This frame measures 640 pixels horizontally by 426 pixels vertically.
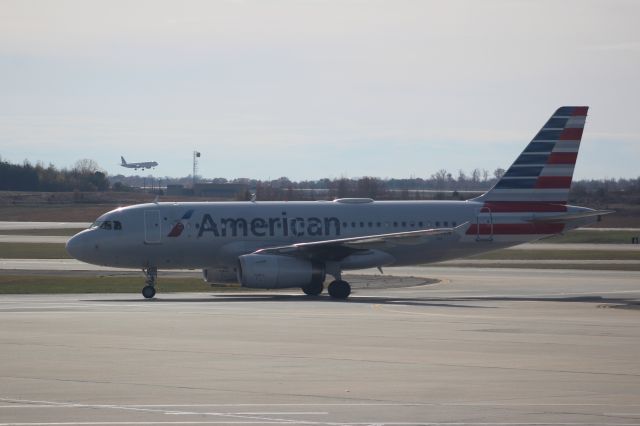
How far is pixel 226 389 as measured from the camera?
58.6 feet

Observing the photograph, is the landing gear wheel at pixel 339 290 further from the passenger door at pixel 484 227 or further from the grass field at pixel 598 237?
the grass field at pixel 598 237

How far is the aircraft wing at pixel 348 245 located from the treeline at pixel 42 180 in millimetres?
125517

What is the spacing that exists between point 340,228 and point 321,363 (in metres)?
24.4

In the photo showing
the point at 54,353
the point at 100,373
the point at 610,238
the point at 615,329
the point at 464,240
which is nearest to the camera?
the point at 100,373

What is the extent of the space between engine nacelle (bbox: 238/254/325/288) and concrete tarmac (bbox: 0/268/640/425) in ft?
10.7

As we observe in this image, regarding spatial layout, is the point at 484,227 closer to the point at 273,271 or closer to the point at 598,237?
the point at 273,271

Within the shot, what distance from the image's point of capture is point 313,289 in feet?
142

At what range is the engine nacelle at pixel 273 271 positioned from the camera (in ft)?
135

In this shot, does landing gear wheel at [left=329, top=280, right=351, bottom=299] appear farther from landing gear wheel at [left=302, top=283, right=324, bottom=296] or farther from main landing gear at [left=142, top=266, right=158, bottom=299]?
main landing gear at [left=142, top=266, right=158, bottom=299]

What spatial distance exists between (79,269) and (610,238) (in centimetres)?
4356

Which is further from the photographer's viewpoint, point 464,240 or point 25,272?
point 25,272

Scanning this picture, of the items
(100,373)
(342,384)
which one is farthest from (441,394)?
(100,373)

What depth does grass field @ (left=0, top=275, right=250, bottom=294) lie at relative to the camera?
47.0 m

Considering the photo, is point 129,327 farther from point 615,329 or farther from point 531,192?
point 531,192
